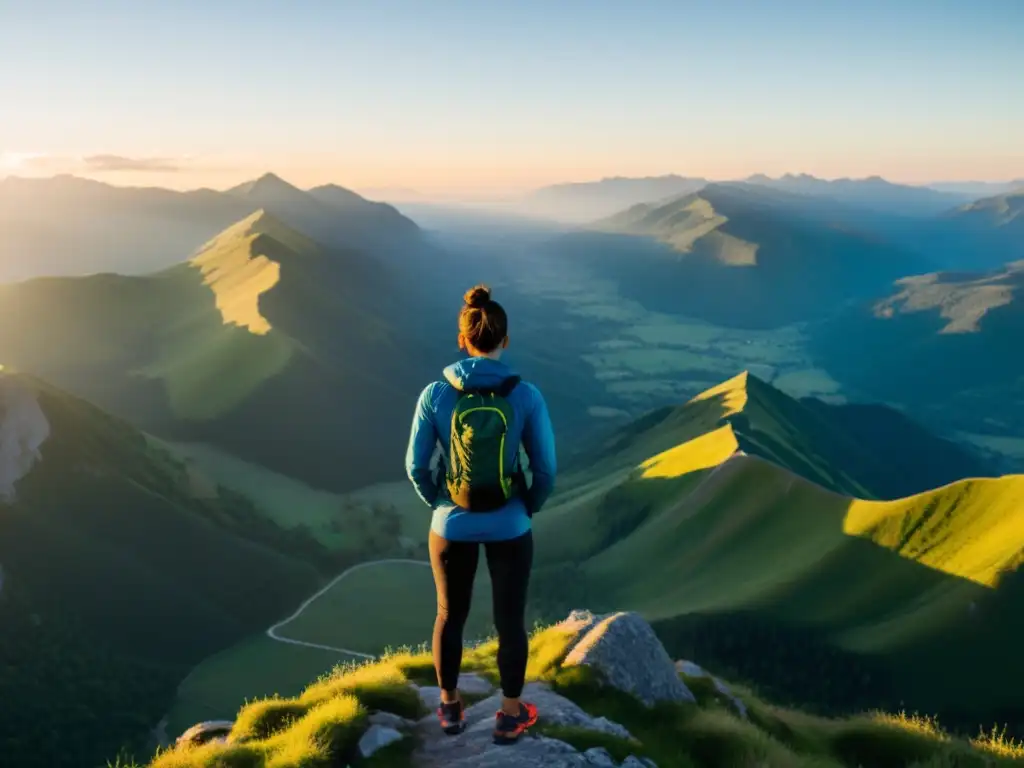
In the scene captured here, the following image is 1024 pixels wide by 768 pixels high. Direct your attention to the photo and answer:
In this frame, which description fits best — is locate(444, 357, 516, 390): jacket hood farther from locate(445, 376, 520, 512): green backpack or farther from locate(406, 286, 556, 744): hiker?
locate(445, 376, 520, 512): green backpack

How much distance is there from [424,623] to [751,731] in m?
144

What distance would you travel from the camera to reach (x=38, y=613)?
116 meters

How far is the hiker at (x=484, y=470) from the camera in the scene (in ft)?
38.7

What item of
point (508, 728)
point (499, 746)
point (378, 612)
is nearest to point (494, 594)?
point (508, 728)

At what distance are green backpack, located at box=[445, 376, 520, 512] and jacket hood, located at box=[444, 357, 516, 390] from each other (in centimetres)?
12

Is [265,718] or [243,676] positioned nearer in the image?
[265,718]

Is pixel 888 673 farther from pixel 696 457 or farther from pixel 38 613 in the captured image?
pixel 38 613

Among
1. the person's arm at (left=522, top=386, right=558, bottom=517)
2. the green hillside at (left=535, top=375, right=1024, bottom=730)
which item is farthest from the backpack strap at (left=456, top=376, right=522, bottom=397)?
the green hillside at (left=535, top=375, right=1024, bottom=730)

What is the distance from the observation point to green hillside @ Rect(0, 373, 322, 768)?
335 feet

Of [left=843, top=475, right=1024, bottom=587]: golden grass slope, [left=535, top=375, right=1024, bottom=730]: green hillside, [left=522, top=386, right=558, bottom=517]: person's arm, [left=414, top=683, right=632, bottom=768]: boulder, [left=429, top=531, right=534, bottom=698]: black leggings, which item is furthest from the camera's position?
[left=843, top=475, right=1024, bottom=587]: golden grass slope

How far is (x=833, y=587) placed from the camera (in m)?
105

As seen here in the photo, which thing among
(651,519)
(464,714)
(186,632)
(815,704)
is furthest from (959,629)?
(186,632)

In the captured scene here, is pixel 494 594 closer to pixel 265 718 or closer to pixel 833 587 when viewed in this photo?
pixel 265 718

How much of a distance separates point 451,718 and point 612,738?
10.5 feet
